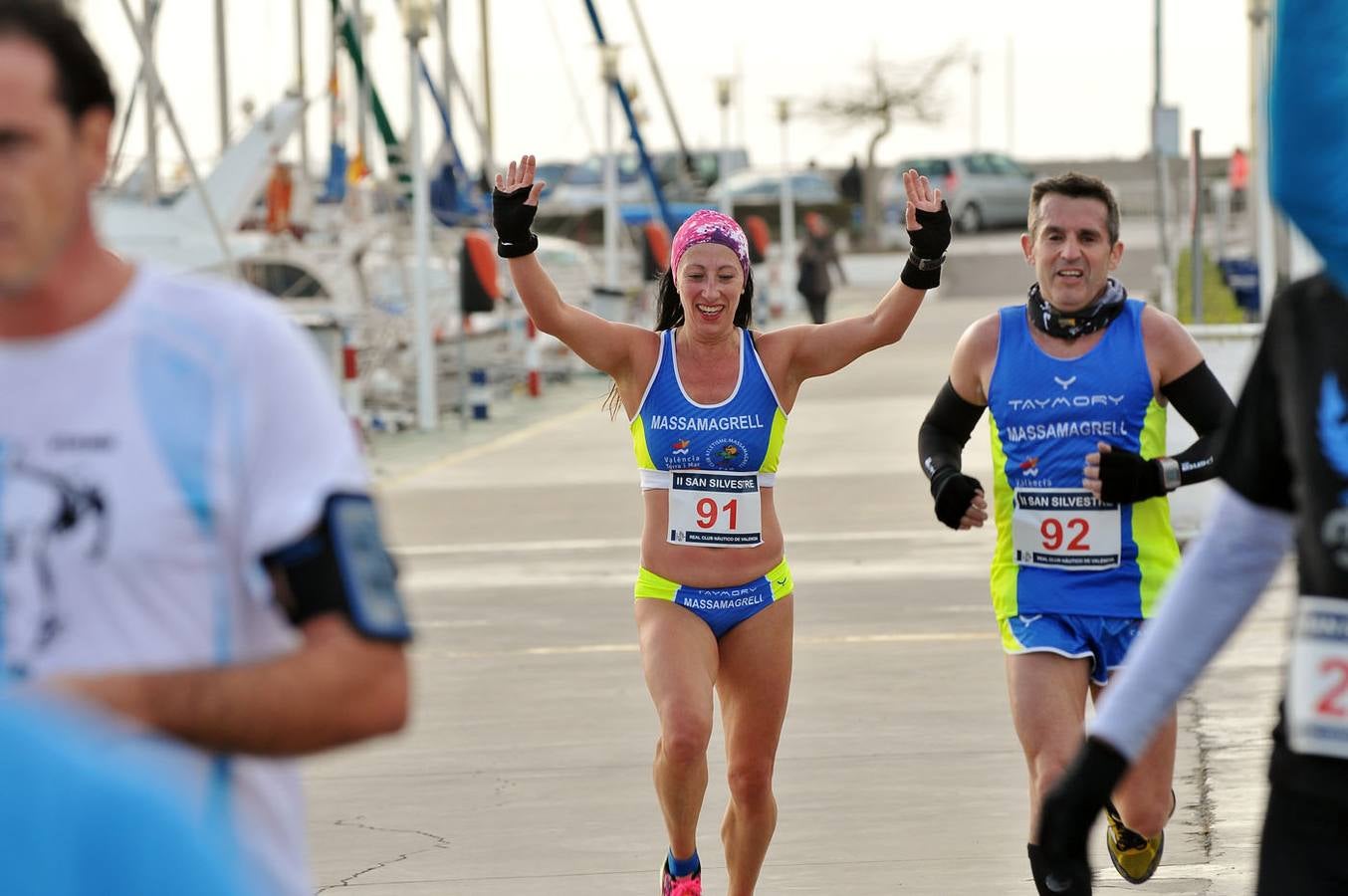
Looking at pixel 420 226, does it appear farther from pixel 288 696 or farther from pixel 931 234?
pixel 288 696

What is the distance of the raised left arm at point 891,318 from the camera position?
671 centimetres

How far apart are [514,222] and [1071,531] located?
1841mm

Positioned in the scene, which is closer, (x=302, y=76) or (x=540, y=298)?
(x=540, y=298)

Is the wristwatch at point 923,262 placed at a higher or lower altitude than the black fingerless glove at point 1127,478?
higher

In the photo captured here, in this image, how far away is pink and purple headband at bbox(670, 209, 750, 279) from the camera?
22.2 feet

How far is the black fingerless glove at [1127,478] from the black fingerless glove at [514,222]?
1826mm

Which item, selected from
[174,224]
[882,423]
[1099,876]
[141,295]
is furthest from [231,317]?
[174,224]

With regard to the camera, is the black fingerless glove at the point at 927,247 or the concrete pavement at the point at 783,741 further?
the concrete pavement at the point at 783,741

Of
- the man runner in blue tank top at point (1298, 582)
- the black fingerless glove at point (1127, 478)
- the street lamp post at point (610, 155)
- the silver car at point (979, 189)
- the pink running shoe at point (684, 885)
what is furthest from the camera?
the silver car at point (979, 189)

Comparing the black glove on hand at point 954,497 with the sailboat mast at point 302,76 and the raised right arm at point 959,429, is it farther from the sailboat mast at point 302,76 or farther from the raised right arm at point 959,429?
the sailboat mast at point 302,76

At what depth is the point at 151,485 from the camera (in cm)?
246

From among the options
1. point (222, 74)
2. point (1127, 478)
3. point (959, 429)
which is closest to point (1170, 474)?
point (1127, 478)

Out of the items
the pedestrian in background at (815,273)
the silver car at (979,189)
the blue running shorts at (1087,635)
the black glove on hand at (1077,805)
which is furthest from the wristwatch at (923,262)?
the silver car at (979,189)

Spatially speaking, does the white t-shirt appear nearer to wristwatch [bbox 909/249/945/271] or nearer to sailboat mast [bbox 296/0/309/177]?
wristwatch [bbox 909/249/945/271]
